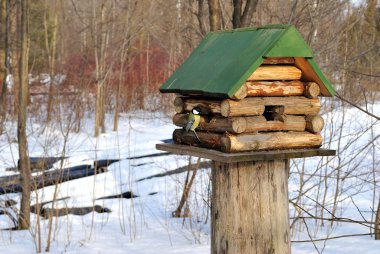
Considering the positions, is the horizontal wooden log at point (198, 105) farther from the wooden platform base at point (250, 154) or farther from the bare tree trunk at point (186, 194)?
the bare tree trunk at point (186, 194)

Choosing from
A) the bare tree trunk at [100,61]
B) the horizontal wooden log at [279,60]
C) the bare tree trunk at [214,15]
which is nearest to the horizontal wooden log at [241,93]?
the horizontal wooden log at [279,60]

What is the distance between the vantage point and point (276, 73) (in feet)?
9.32

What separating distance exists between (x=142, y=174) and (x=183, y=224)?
10.3 ft

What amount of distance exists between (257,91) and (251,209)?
571 mm

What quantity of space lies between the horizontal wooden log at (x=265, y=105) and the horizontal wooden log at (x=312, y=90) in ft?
0.11

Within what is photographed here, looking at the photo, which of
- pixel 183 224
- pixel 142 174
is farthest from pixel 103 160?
pixel 183 224

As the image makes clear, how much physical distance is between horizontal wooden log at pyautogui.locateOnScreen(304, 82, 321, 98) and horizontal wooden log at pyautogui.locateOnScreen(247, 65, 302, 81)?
0.07 metres

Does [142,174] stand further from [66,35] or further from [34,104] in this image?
[66,35]

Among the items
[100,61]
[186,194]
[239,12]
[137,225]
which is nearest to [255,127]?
[239,12]

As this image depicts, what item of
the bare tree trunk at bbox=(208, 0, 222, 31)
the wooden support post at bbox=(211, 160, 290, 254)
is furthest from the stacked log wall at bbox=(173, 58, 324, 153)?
the bare tree trunk at bbox=(208, 0, 222, 31)

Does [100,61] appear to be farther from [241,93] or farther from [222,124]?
[241,93]

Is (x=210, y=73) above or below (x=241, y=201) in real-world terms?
above

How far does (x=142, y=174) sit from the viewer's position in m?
10.6

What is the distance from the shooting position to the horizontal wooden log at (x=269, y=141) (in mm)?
2684
